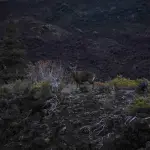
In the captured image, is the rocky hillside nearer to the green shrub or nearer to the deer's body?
the deer's body

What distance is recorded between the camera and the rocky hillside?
111ft

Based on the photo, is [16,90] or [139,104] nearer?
[139,104]

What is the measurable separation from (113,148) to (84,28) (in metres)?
34.9

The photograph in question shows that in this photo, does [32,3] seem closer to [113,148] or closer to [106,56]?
[106,56]

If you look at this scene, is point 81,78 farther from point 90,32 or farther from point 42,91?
point 90,32

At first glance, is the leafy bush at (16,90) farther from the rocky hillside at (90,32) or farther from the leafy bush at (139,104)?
→ the rocky hillside at (90,32)

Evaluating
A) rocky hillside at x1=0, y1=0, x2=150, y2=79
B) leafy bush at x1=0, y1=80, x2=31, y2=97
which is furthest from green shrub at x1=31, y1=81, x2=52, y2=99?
rocky hillside at x1=0, y1=0, x2=150, y2=79

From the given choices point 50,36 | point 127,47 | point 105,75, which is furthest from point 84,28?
point 105,75

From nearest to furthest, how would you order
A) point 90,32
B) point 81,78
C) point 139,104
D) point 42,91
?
point 139,104
point 42,91
point 81,78
point 90,32

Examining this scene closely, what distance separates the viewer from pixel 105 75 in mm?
30719

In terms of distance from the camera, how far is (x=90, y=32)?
41.3m

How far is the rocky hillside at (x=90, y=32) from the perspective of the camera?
33.9 meters

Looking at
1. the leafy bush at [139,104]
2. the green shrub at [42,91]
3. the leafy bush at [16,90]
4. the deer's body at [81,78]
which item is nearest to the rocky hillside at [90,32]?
the deer's body at [81,78]

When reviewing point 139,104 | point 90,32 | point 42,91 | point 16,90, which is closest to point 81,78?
point 16,90
